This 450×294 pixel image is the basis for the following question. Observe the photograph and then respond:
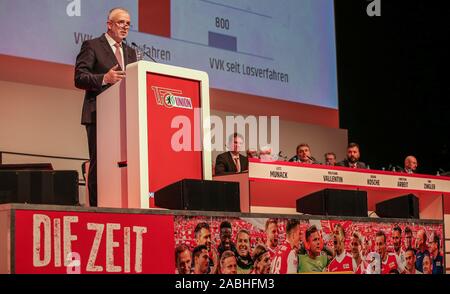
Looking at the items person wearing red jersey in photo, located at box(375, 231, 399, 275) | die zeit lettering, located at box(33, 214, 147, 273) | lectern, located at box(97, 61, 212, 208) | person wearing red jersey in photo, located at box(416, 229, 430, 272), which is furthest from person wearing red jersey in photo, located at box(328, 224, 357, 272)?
die zeit lettering, located at box(33, 214, 147, 273)

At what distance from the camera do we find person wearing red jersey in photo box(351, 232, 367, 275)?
2.99 metres

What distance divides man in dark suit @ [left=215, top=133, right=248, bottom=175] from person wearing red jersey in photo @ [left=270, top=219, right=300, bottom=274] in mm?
2396

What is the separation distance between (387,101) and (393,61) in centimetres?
43

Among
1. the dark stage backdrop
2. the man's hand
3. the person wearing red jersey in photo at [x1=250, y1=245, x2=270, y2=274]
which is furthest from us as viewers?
the dark stage backdrop

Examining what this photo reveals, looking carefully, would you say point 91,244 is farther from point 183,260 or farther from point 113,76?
point 113,76

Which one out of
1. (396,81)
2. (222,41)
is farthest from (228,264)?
(396,81)

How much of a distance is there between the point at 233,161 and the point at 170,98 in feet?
8.51

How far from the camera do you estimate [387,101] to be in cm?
800

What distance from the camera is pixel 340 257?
2.94m

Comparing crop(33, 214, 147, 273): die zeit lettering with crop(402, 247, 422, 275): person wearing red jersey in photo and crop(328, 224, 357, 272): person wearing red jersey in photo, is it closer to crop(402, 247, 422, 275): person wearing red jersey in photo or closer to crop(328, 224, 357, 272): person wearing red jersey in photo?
crop(328, 224, 357, 272): person wearing red jersey in photo
